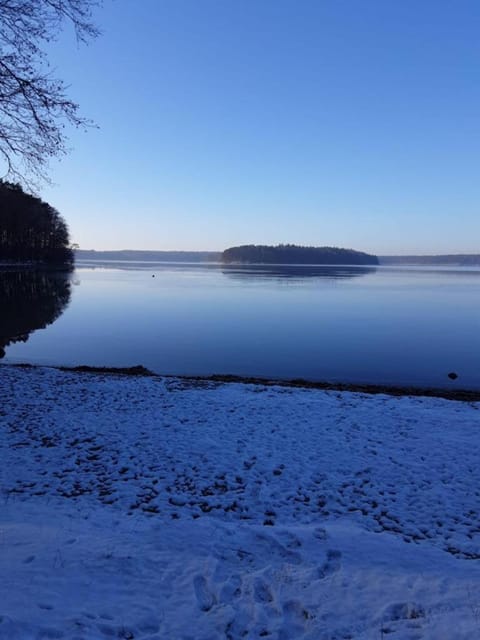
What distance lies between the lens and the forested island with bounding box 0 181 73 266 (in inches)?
3243

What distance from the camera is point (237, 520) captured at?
19.1 ft

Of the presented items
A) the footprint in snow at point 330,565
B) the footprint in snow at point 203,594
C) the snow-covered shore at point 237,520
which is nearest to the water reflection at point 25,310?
the snow-covered shore at point 237,520

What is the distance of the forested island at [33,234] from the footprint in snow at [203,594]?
81.0 meters

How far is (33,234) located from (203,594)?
112 metres

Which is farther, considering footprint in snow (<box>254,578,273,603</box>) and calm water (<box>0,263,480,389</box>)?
calm water (<box>0,263,480,389</box>)

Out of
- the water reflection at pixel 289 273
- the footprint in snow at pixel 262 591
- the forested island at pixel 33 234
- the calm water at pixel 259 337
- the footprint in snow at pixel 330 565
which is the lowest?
the footprint in snow at pixel 330 565

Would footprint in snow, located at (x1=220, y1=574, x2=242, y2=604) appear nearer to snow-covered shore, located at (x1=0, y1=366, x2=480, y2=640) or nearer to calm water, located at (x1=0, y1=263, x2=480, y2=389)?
snow-covered shore, located at (x1=0, y1=366, x2=480, y2=640)

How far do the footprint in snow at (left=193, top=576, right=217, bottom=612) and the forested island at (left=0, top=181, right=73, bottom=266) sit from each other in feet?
266

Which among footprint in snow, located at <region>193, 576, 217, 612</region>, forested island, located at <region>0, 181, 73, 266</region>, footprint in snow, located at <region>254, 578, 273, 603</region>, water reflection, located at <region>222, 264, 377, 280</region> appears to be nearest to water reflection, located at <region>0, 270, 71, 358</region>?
footprint in snow, located at <region>193, 576, 217, 612</region>

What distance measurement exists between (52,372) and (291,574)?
455 inches

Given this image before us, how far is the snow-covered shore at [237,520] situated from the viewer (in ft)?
12.8

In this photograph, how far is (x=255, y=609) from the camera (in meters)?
4.02

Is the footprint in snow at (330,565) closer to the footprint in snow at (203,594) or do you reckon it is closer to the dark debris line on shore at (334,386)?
the footprint in snow at (203,594)

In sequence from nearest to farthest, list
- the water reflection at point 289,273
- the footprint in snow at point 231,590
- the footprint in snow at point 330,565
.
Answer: the footprint in snow at point 231,590 < the footprint in snow at point 330,565 < the water reflection at point 289,273
